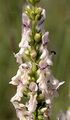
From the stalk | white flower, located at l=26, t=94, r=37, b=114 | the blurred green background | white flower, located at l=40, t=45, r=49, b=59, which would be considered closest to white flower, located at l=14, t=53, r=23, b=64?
the stalk

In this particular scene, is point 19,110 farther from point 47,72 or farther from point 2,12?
point 2,12

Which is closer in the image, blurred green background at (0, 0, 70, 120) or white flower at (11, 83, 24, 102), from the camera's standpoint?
white flower at (11, 83, 24, 102)

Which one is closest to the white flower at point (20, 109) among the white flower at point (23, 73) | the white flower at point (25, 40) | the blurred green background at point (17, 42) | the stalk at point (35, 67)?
the stalk at point (35, 67)

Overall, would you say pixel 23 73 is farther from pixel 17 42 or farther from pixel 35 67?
pixel 17 42

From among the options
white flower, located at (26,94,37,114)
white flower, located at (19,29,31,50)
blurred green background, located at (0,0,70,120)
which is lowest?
white flower, located at (26,94,37,114)

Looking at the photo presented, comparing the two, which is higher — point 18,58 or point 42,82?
point 18,58

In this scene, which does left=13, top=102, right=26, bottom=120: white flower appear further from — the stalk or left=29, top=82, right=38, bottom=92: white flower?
left=29, top=82, right=38, bottom=92: white flower

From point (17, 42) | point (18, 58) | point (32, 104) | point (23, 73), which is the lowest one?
point (32, 104)

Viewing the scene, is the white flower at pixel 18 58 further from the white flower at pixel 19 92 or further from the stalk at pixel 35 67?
the white flower at pixel 19 92

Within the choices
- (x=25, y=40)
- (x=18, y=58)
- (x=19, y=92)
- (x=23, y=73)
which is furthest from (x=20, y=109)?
(x=25, y=40)

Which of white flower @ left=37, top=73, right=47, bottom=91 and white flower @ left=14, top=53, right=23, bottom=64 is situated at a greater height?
white flower @ left=14, top=53, right=23, bottom=64
